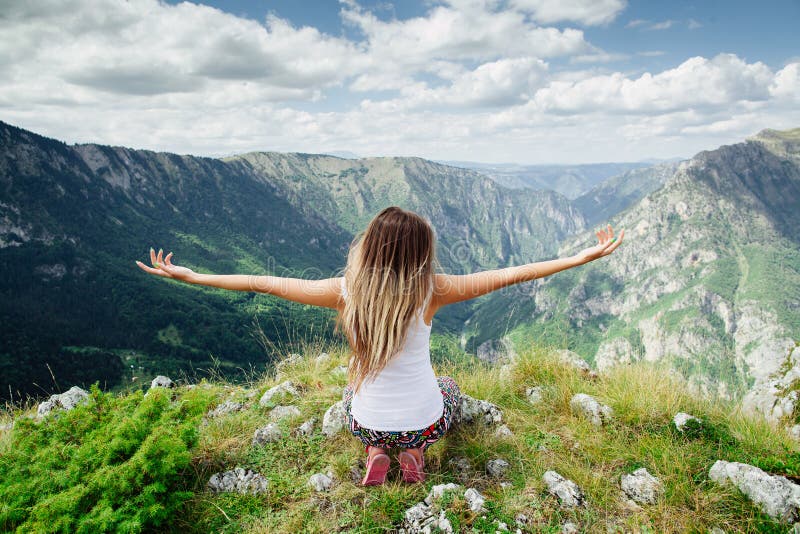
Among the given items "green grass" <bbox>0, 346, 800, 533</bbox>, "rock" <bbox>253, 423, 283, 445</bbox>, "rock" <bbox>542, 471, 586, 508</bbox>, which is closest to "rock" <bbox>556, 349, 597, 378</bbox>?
"green grass" <bbox>0, 346, 800, 533</bbox>

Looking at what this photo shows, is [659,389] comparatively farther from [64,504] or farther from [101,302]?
[101,302]

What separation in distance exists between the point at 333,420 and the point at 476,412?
189cm

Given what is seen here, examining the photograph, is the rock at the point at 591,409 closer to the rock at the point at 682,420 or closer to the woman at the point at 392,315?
the rock at the point at 682,420

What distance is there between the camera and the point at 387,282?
3658 mm

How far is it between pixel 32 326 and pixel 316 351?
157832 millimetres

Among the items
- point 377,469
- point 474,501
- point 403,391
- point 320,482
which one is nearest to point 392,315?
point 403,391

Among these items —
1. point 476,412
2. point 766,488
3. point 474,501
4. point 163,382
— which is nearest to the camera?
point 766,488

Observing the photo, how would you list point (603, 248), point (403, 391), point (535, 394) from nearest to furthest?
point (403, 391)
point (603, 248)
point (535, 394)

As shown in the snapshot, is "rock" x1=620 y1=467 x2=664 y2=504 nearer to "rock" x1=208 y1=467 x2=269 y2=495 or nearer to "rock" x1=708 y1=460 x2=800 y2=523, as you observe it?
"rock" x1=708 y1=460 x2=800 y2=523

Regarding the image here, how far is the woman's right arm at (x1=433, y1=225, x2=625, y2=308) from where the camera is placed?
3.95 m

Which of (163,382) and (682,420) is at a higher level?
(682,420)

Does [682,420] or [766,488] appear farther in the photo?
[682,420]

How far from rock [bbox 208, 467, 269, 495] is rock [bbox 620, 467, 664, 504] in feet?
12.0

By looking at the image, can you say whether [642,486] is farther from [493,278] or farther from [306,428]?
[306,428]
